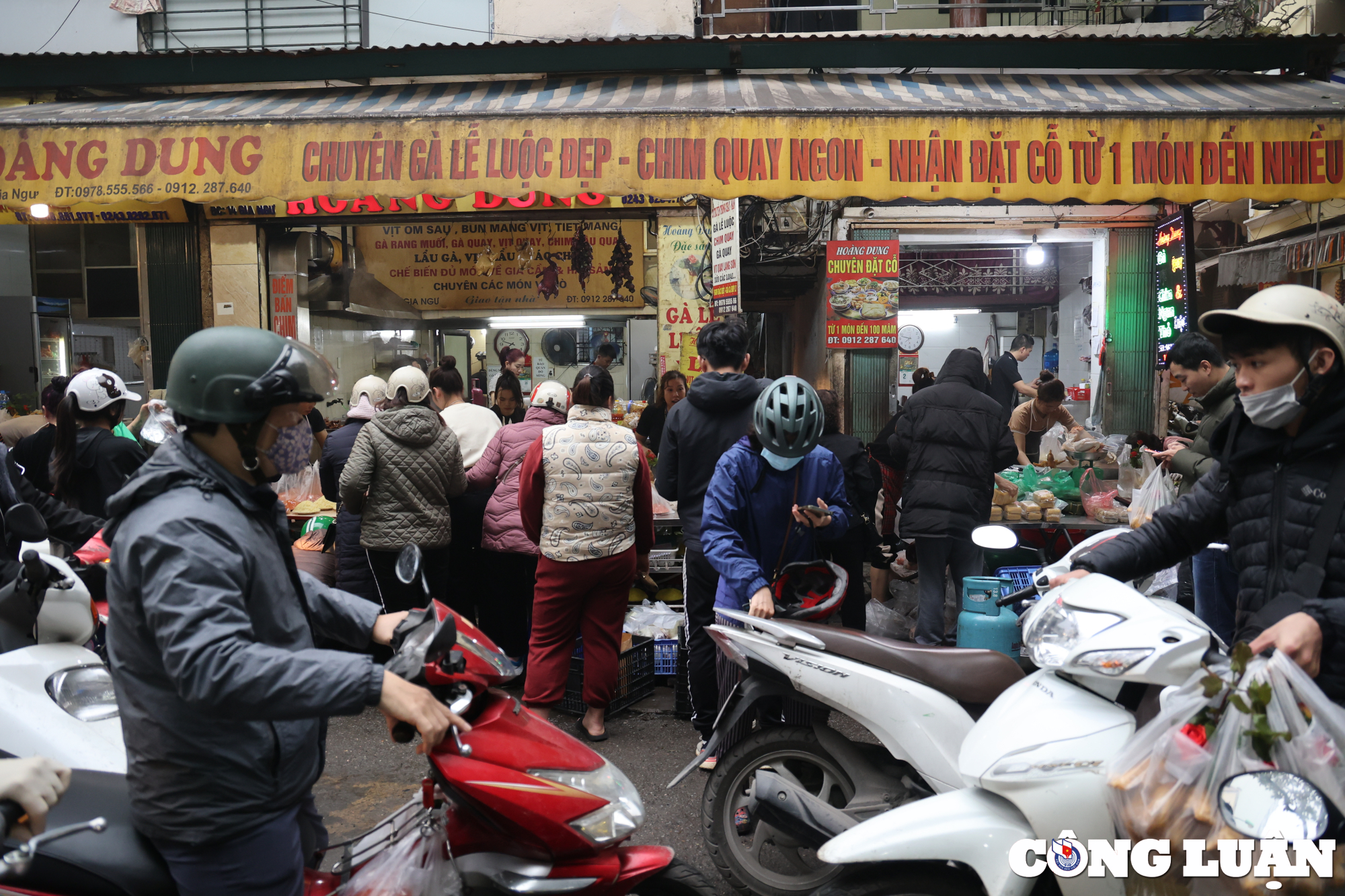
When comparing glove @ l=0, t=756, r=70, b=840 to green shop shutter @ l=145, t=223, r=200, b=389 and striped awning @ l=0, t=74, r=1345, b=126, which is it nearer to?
striped awning @ l=0, t=74, r=1345, b=126

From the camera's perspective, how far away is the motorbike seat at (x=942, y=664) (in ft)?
9.77

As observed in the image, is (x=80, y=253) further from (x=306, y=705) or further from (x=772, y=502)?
(x=306, y=705)

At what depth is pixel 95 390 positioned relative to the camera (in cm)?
515

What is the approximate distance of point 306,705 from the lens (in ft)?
5.59

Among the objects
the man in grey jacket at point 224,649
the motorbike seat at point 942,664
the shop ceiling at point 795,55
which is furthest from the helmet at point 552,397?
the shop ceiling at point 795,55

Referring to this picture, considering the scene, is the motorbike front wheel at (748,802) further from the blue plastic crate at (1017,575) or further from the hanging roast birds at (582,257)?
the hanging roast birds at (582,257)

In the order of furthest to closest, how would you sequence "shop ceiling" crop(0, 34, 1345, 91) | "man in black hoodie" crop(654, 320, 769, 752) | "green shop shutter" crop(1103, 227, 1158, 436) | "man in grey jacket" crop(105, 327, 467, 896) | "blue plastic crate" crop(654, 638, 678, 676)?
"green shop shutter" crop(1103, 227, 1158, 436)
"shop ceiling" crop(0, 34, 1345, 91)
"blue plastic crate" crop(654, 638, 678, 676)
"man in black hoodie" crop(654, 320, 769, 752)
"man in grey jacket" crop(105, 327, 467, 896)

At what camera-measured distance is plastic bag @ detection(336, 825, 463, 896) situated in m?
2.11

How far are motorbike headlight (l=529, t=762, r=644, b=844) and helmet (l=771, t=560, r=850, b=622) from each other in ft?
4.59

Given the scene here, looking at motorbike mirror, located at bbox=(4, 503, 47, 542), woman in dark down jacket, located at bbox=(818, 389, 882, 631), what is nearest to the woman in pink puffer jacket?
woman in dark down jacket, located at bbox=(818, 389, 882, 631)

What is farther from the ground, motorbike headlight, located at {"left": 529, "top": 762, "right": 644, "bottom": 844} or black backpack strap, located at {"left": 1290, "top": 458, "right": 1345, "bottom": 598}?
black backpack strap, located at {"left": 1290, "top": 458, "right": 1345, "bottom": 598}

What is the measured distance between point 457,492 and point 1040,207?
24.8ft

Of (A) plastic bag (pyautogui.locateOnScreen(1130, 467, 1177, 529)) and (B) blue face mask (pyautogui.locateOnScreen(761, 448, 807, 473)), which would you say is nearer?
(B) blue face mask (pyautogui.locateOnScreen(761, 448, 807, 473))

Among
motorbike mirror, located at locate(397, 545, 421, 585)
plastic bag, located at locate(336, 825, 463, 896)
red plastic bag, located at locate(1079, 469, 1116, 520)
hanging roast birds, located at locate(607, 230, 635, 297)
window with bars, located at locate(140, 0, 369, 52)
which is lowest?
red plastic bag, located at locate(1079, 469, 1116, 520)
